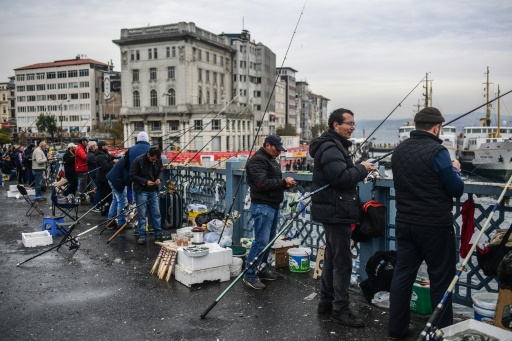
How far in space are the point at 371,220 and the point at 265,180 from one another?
133 centimetres

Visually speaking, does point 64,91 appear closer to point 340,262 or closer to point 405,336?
point 340,262

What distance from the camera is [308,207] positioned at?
22.7ft

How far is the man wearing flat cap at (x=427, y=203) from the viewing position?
3.83 metres

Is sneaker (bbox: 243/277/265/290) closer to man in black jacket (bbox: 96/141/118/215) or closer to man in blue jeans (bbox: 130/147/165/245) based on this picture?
man in blue jeans (bbox: 130/147/165/245)

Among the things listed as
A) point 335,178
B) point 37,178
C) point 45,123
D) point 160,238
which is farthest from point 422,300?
point 45,123

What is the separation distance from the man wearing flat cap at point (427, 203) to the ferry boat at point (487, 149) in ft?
77.5

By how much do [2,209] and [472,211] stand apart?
40.8 feet

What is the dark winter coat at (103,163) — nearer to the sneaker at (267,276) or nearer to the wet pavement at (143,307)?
the wet pavement at (143,307)

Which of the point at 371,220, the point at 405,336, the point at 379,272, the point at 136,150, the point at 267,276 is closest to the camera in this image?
the point at 405,336

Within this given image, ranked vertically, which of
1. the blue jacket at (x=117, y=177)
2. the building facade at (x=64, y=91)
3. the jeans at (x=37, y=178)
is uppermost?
the building facade at (x=64, y=91)

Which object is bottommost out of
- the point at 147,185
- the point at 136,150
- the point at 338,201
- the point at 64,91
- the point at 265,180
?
the point at 147,185

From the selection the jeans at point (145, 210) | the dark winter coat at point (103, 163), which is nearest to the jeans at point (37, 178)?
the dark winter coat at point (103, 163)

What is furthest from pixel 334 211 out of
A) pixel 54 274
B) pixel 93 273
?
pixel 54 274

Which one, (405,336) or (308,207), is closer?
(405,336)
